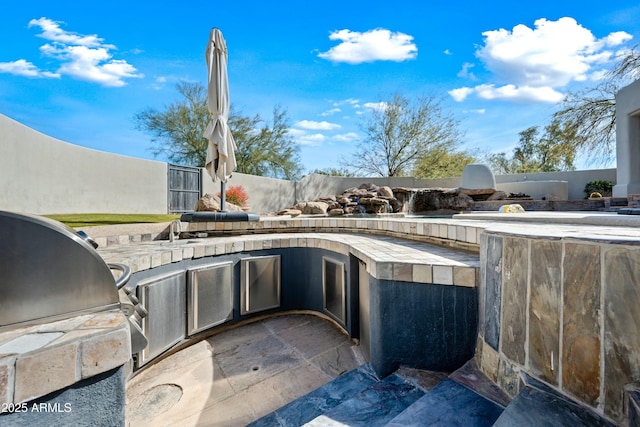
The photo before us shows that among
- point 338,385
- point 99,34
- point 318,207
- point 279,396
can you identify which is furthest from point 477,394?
point 99,34

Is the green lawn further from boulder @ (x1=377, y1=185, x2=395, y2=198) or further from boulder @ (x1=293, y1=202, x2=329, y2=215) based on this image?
boulder @ (x1=377, y1=185, x2=395, y2=198)

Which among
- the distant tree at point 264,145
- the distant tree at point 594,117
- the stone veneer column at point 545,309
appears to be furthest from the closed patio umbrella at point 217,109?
the distant tree at point 594,117

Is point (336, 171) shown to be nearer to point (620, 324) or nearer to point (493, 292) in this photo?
point (493, 292)

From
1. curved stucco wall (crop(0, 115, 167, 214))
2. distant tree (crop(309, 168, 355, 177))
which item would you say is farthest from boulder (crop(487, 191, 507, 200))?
curved stucco wall (crop(0, 115, 167, 214))

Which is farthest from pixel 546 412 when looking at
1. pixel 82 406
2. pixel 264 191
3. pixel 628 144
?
pixel 264 191

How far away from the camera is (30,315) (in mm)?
1069

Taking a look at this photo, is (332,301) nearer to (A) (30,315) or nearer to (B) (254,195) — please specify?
(A) (30,315)

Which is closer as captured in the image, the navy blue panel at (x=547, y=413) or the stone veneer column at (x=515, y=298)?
the navy blue panel at (x=547, y=413)

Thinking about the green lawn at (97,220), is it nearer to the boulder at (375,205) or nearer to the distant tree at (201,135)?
the boulder at (375,205)

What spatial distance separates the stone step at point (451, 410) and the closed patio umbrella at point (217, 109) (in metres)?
3.92

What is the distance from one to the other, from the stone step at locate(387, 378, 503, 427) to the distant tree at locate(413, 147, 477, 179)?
58.2ft

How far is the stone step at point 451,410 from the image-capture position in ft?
4.37

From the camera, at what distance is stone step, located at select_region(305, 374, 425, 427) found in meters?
1.54

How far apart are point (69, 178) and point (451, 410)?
1044 centimetres
